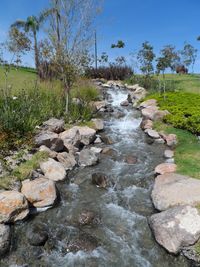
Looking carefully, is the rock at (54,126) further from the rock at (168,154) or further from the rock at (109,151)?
the rock at (168,154)

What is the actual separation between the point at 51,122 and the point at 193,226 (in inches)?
251

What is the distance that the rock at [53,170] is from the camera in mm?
6398

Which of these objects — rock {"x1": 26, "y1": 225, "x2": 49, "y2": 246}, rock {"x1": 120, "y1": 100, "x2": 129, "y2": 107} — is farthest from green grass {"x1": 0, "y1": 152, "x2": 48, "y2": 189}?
rock {"x1": 120, "y1": 100, "x2": 129, "y2": 107}

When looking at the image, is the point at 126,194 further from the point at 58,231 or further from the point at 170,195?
the point at 58,231

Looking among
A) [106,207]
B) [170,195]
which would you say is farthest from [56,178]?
[170,195]

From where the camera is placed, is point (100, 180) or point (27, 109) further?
point (27, 109)

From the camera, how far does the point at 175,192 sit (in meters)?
5.16

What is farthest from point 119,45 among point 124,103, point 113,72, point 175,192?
point 175,192

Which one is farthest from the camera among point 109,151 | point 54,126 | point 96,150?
point 54,126

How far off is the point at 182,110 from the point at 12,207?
8531 mm

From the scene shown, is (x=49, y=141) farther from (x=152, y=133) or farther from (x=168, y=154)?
(x=152, y=133)

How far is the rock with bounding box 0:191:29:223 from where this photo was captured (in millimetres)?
4609

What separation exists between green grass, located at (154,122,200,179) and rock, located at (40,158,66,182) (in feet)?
9.34

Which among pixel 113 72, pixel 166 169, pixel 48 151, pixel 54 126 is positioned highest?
pixel 113 72
